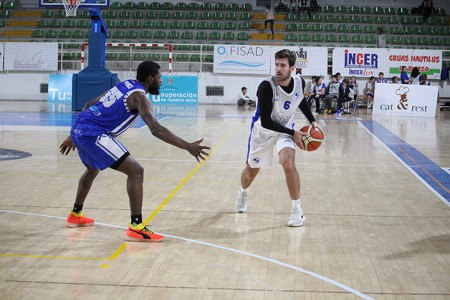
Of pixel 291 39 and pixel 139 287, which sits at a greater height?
pixel 291 39

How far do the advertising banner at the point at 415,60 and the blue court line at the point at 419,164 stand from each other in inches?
458

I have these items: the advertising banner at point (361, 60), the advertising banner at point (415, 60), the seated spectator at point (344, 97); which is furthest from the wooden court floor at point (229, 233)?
the advertising banner at point (415, 60)

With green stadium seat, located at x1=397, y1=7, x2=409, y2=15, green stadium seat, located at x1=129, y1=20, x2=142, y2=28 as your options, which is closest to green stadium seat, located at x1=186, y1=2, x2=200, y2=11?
green stadium seat, located at x1=129, y1=20, x2=142, y2=28

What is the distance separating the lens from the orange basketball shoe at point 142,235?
18.4 ft

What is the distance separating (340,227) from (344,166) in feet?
13.9

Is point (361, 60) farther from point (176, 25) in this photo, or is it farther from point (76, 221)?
point (76, 221)

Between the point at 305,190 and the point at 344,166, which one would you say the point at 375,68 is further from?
the point at 305,190

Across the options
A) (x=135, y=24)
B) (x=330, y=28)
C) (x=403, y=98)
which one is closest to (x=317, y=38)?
(x=330, y=28)

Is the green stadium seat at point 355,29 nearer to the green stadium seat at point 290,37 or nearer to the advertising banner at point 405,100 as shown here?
the green stadium seat at point 290,37

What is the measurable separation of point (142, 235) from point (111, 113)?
1.13m

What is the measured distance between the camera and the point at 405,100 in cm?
2302

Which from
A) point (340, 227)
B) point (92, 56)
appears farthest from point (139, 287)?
point (92, 56)

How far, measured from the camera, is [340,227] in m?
6.34

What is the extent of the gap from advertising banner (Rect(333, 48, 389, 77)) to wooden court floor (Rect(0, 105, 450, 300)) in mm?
16237
